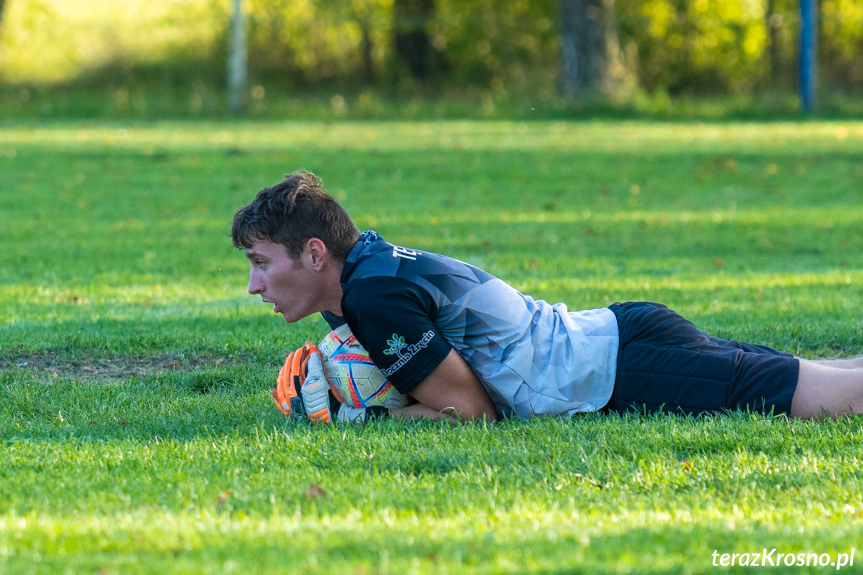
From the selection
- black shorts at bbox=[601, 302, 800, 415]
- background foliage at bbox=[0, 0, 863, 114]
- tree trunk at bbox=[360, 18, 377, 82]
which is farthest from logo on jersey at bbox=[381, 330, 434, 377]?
tree trunk at bbox=[360, 18, 377, 82]

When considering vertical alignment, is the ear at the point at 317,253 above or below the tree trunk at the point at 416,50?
below

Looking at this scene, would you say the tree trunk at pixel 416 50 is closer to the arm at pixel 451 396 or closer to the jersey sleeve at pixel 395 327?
the arm at pixel 451 396

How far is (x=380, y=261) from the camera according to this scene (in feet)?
14.2

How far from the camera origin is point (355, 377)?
4.61m

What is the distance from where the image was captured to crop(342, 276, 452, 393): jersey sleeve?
4.20 meters

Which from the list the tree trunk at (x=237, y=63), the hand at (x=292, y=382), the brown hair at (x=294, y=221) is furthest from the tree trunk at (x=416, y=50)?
the brown hair at (x=294, y=221)

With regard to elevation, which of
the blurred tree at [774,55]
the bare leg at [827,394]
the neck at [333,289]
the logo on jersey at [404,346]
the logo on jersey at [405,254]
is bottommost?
the bare leg at [827,394]

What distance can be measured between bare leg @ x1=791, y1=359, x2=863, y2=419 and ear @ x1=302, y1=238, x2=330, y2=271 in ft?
7.02

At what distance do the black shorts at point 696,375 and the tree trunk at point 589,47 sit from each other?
20828mm

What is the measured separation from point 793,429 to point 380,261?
1858mm

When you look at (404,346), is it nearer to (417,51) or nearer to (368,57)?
(368,57)

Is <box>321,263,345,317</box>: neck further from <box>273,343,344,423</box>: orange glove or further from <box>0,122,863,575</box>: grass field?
<box>0,122,863,575</box>: grass field

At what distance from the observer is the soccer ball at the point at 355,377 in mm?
4605

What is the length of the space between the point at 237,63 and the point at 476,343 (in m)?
20.9
